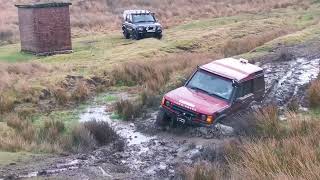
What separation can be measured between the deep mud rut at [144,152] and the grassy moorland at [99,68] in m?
0.88

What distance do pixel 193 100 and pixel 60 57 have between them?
15363 millimetres

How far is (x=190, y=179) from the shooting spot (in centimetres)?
991

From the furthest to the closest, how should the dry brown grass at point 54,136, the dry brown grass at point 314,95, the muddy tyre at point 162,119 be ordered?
the dry brown grass at point 314,95
the muddy tyre at point 162,119
the dry brown grass at point 54,136

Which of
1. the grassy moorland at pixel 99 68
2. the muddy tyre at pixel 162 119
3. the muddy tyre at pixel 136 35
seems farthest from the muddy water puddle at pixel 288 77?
the muddy tyre at pixel 136 35

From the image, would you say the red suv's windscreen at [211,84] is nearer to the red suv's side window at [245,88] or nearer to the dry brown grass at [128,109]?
the red suv's side window at [245,88]

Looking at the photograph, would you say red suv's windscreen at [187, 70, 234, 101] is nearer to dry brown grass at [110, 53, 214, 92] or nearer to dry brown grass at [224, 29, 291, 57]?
dry brown grass at [110, 53, 214, 92]

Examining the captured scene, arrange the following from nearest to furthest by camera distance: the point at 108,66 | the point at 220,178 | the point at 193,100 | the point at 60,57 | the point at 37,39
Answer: the point at 220,178 → the point at 193,100 → the point at 108,66 → the point at 60,57 → the point at 37,39

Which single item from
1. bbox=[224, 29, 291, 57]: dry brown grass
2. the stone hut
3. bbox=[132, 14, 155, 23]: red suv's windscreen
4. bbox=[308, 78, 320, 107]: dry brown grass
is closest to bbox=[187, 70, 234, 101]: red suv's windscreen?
bbox=[308, 78, 320, 107]: dry brown grass

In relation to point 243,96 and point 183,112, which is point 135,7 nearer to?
point 243,96

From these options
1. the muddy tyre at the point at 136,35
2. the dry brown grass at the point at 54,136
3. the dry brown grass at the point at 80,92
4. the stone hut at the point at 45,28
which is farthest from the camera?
the muddy tyre at the point at 136,35

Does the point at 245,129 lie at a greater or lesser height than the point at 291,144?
lesser

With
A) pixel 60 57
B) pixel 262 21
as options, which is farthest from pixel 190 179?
pixel 262 21

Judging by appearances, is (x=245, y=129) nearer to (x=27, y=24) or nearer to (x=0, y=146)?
(x=0, y=146)

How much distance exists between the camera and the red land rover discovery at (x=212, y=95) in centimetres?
1493
